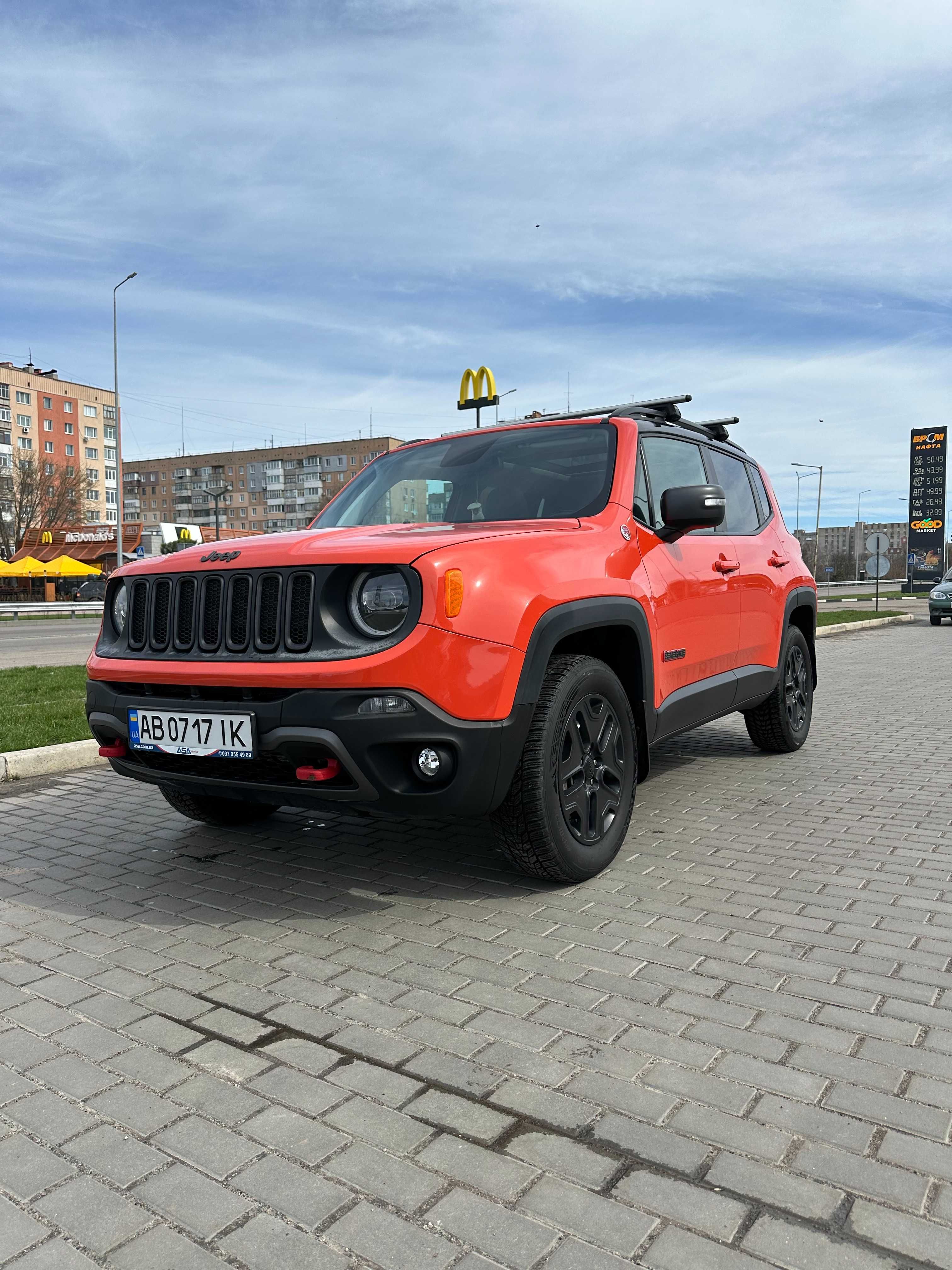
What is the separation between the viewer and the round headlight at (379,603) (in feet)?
10.7

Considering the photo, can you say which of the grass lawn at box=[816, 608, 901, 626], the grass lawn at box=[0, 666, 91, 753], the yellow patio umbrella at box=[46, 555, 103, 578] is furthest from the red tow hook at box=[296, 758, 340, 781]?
the yellow patio umbrella at box=[46, 555, 103, 578]

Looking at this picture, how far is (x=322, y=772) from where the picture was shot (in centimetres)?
329

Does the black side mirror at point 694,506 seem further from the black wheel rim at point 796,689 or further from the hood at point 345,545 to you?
the black wheel rim at point 796,689

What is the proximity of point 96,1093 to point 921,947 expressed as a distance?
2547 mm

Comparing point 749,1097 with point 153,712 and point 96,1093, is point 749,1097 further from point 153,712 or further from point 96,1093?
point 153,712

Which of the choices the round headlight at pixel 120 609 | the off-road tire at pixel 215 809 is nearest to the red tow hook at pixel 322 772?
the round headlight at pixel 120 609

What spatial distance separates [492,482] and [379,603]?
5.04ft

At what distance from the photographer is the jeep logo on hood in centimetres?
360

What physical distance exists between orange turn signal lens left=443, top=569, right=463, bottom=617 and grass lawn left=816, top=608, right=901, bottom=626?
60.8ft

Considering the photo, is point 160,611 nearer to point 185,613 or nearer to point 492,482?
point 185,613

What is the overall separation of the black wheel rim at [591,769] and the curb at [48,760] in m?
3.46

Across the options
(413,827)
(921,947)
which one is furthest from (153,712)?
(921,947)

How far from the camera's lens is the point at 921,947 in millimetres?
3299

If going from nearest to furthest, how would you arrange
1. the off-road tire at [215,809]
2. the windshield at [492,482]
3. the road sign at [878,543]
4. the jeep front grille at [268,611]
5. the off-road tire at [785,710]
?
1. the jeep front grille at [268,611]
2. the windshield at [492,482]
3. the off-road tire at [215,809]
4. the off-road tire at [785,710]
5. the road sign at [878,543]
